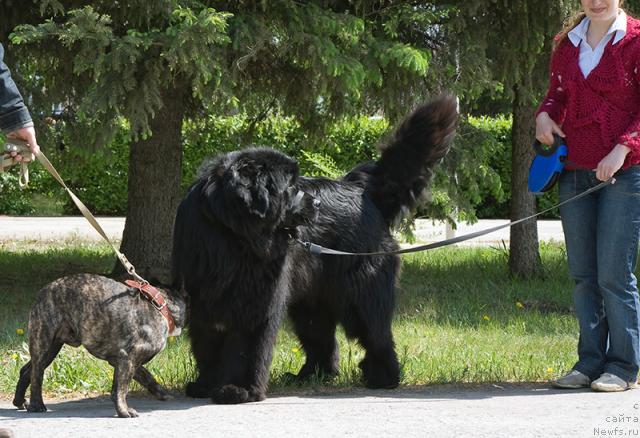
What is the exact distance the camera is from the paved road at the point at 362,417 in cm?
448

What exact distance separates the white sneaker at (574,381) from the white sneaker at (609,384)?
0.10m

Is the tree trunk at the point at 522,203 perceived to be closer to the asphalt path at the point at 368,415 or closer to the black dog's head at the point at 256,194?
the asphalt path at the point at 368,415

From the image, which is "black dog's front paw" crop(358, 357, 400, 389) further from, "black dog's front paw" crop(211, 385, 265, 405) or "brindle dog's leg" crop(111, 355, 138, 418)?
"brindle dog's leg" crop(111, 355, 138, 418)

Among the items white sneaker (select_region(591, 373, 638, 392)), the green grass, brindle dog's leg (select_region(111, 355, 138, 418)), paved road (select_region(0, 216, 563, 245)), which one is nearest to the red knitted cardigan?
white sneaker (select_region(591, 373, 638, 392))

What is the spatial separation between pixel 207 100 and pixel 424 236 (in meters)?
8.93

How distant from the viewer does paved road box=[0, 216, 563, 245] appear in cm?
1522

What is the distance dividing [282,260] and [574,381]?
70.7 inches

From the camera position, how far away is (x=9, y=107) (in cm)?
427

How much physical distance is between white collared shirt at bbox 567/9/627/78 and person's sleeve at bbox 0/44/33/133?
9.91 feet

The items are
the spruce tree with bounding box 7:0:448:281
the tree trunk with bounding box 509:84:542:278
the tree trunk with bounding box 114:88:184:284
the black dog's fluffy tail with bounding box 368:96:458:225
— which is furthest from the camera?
the tree trunk with bounding box 509:84:542:278

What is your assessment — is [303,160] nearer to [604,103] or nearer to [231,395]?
[604,103]

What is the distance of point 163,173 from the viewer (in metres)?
9.38

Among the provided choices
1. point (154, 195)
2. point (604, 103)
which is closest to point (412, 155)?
point (604, 103)

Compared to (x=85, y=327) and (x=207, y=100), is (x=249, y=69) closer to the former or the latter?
(x=207, y=100)
